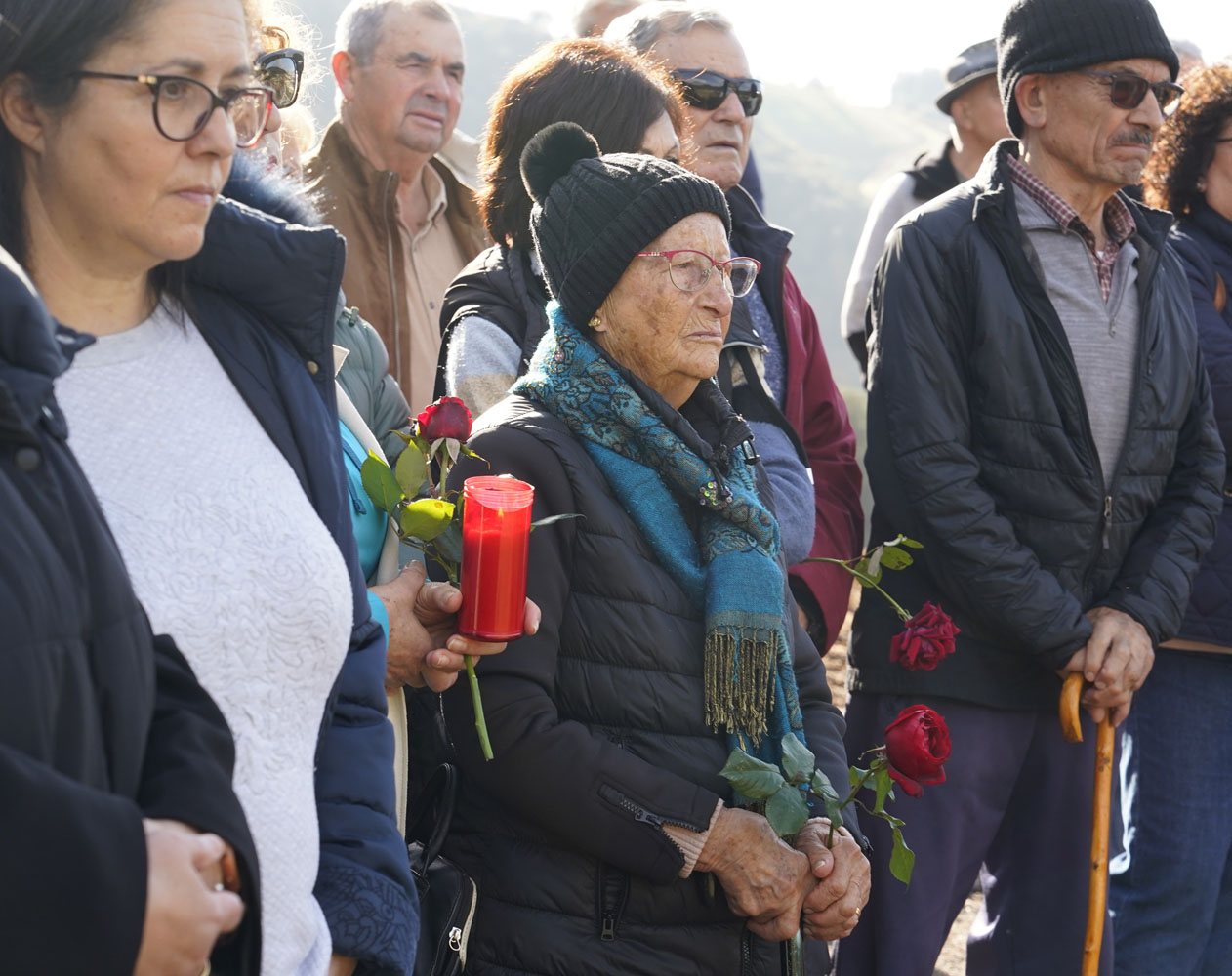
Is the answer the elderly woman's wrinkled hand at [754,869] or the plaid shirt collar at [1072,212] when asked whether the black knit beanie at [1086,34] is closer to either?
the plaid shirt collar at [1072,212]

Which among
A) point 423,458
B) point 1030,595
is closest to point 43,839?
point 423,458

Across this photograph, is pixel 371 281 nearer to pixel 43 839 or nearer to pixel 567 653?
pixel 567 653

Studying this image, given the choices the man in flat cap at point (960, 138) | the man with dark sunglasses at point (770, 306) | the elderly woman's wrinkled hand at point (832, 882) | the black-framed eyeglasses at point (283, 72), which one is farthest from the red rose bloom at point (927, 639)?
the man in flat cap at point (960, 138)

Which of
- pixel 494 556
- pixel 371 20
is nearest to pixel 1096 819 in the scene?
pixel 494 556

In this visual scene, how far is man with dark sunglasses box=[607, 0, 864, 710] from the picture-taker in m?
3.60

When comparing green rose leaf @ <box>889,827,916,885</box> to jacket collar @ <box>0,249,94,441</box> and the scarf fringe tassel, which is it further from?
jacket collar @ <box>0,249,94,441</box>

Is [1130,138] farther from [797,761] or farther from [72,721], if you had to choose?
[72,721]

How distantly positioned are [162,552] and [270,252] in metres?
0.50

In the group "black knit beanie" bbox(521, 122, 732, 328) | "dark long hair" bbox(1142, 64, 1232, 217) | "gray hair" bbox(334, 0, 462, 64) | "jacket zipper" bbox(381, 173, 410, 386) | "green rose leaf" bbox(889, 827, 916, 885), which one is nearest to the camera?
"green rose leaf" bbox(889, 827, 916, 885)

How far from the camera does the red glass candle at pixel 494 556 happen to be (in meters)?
2.11

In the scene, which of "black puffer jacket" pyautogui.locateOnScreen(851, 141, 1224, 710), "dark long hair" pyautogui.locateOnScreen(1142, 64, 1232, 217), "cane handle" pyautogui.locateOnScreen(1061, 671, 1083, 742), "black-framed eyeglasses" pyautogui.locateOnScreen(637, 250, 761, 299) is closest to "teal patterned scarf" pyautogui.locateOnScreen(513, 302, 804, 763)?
"black-framed eyeglasses" pyautogui.locateOnScreen(637, 250, 761, 299)

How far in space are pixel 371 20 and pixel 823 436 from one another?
1977 millimetres

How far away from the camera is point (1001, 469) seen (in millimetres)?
3521

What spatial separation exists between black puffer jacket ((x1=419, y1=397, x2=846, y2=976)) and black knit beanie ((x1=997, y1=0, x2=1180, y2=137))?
188 centimetres
